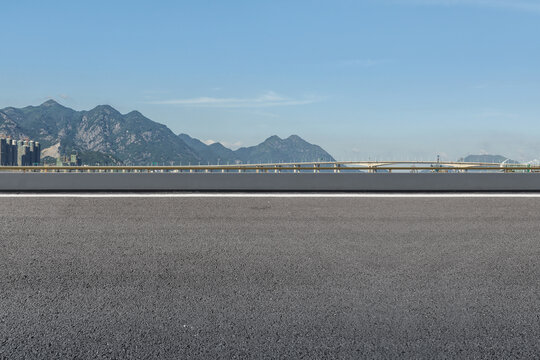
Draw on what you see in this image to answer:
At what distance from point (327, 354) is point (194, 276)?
103 inches

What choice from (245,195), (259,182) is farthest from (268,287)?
(259,182)

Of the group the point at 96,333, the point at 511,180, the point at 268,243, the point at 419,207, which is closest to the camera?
the point at 96,333

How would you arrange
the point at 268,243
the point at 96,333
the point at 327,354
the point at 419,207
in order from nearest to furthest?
the point at 327,354 < the point at 96,333 < the point at 268,243 < the point at 419,207

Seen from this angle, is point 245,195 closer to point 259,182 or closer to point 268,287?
point 259,182

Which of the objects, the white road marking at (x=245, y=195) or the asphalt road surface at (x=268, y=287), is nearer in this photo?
the asphalt road surface at (x=268, y=287)

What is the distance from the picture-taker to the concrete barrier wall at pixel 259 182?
17.2 meters

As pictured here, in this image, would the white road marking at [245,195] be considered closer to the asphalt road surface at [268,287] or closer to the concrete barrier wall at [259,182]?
the concrete barrier wall at [259,182]

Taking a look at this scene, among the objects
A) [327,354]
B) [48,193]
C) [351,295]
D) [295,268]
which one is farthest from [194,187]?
[327,354]

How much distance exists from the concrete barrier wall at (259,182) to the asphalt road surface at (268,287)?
6.50 meters

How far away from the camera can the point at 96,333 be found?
14.1ft

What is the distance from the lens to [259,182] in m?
17.4

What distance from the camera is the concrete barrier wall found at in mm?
17156

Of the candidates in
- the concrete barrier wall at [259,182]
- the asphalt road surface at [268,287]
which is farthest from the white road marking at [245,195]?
the asphalt road surface at [268,287]

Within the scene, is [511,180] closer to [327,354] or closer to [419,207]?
[419,207]
